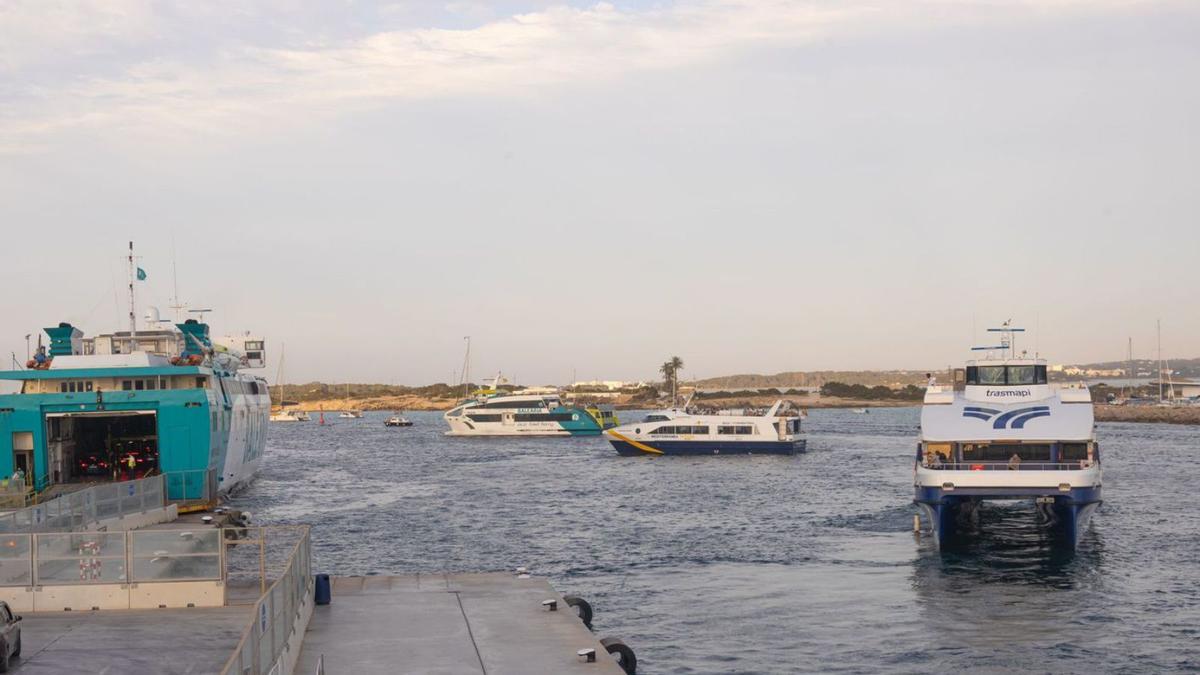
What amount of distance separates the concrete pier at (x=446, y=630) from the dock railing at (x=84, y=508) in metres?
9.21

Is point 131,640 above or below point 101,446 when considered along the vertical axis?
below

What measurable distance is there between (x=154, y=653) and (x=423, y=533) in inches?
1274

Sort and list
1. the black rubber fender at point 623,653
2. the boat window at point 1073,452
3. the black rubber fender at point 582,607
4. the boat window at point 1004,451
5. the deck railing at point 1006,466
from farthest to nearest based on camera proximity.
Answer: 1. the boat window at point 1004,451
2. the boat window at point 1073,452
3. the deck railing at point 1006,466
4. the black rubber fender at point 582,607
5. the black rubber fender at point 623,653

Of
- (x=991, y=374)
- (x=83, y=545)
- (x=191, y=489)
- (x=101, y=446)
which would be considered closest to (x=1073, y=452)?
(x=991, y=374)

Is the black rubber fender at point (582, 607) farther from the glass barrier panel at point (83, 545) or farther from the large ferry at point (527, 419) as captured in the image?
the large ferry at point (527, 419)

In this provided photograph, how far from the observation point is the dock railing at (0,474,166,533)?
3344 cm

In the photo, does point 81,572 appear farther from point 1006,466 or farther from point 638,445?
point 638,445

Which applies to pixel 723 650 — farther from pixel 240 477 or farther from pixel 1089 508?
pixel 240 477

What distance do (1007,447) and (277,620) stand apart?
34104mm

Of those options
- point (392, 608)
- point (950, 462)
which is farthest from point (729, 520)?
point (392, 608)

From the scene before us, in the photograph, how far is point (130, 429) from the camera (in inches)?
2499

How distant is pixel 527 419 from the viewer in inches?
6294

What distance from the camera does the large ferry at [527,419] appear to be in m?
159

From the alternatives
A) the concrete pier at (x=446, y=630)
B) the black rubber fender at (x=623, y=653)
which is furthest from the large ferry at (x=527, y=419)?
the black rubber fender at (x=623, y=653)
